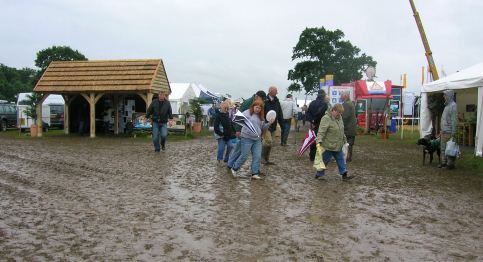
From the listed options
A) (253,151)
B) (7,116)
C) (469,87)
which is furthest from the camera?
(7,116)

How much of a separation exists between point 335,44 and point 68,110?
4069cm

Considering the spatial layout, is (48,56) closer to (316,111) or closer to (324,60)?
(324,60)

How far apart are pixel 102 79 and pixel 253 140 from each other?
1402 centimetres

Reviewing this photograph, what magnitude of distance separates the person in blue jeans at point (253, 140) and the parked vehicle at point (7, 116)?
77.8 feet

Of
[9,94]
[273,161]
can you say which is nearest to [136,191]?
[273,161]

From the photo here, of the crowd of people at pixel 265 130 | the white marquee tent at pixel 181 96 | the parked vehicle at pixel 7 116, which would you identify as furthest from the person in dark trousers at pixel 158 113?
the parked vehicle at pixel 7 116

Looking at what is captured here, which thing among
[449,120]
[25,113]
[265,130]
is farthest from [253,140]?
[25,113]

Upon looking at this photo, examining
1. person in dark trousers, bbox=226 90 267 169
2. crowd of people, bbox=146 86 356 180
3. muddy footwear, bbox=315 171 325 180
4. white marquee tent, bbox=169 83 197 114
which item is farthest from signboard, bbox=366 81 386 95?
muddy footwear, bbox=315 171 325 180

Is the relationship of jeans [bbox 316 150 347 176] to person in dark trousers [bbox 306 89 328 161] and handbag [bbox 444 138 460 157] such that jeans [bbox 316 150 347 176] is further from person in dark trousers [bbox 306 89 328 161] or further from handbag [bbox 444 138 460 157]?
handbag [bbox 444 138 460 157]

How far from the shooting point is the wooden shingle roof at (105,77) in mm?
21109

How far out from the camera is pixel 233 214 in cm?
620

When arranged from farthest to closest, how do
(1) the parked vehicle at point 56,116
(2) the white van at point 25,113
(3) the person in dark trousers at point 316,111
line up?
(1) the parked vehicle at point 56,116
(2) the white van at point 25,113
(3) the person in dark trousers at point 316,111

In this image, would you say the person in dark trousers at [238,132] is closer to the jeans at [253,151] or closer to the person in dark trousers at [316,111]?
the jeans at [253,151]

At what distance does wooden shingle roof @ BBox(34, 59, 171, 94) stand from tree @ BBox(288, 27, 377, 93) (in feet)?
121
